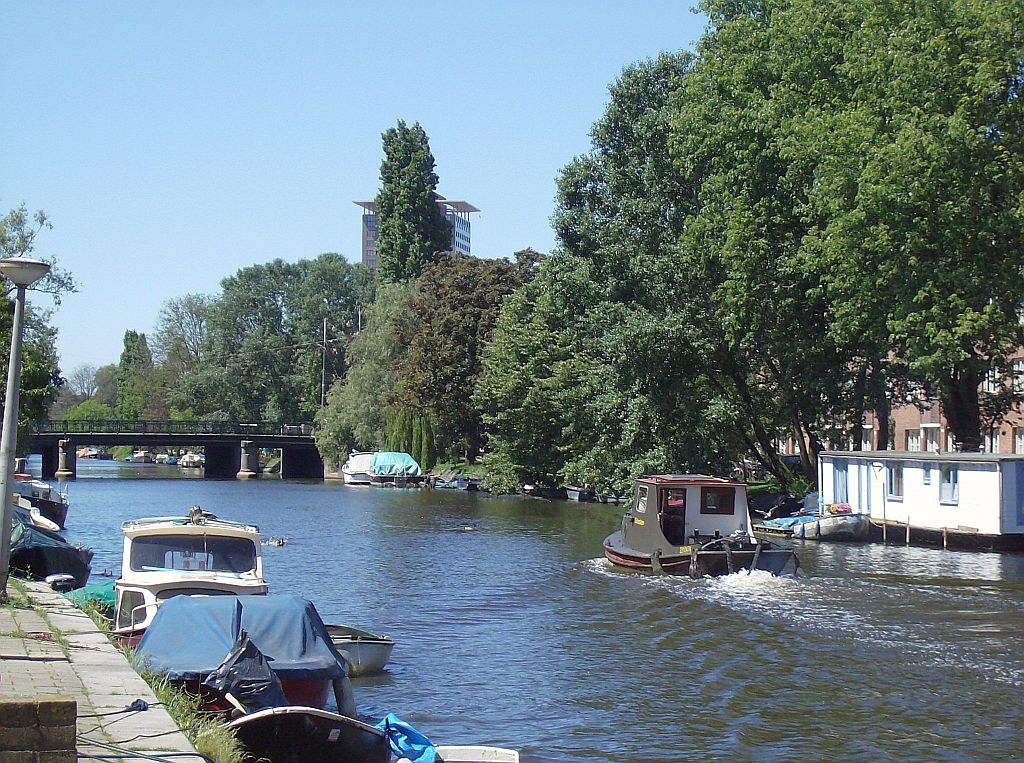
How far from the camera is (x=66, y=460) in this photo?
344 ft

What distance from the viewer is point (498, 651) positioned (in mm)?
24391

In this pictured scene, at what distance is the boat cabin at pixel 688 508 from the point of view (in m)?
36.4

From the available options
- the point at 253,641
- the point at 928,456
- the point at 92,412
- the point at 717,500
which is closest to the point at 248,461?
the point at 928,456

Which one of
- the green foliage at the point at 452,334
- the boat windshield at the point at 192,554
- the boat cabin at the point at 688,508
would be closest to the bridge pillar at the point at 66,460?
the green foliage at the point at 452,334

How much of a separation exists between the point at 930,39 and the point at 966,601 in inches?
841

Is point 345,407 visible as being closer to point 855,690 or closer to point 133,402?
point 133,402

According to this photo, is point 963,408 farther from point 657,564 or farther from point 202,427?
point 202,427

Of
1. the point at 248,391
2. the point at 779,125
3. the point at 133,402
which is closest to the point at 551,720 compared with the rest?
the point at 779,125

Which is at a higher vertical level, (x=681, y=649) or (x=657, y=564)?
(x=657, y=564)

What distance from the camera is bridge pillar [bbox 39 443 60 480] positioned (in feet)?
351

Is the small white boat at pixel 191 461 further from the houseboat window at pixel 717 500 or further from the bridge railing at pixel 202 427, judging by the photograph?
the houseboat window at pixel 717 500

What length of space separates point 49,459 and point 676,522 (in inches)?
3376

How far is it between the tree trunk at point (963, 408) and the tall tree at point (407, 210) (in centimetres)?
7283

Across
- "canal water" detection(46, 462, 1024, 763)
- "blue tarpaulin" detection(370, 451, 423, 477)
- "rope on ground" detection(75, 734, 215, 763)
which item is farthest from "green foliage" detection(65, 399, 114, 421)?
"rope on ground" detection(75, 734, 215, 763)
